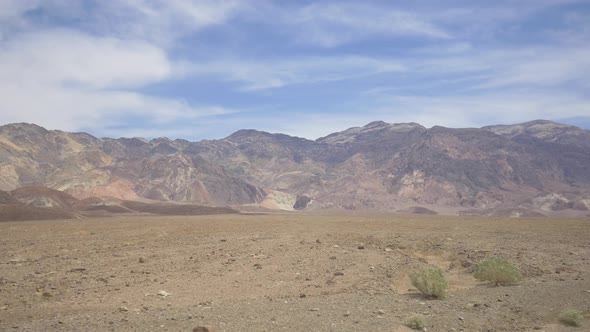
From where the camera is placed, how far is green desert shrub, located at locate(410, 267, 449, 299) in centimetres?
1238

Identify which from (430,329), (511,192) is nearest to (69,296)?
(430,329)

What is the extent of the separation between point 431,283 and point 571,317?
3.31m

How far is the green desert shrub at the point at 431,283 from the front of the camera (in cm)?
1238

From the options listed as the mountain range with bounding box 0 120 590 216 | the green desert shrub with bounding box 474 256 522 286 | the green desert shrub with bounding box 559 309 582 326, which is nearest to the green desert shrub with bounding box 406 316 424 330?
the green desert shrub with bounding box 559 309 582 326

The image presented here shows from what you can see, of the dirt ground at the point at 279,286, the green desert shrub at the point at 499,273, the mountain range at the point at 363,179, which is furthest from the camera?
the mountain range at the point at 363,179

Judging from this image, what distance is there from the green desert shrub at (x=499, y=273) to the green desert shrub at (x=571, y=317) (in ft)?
13.3

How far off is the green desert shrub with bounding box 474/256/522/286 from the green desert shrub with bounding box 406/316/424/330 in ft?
17.9

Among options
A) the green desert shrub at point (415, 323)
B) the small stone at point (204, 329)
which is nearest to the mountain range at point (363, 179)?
the green desert shrub at point (415, 323)

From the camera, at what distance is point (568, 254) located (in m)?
19.1

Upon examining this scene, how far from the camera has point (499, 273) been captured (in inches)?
560

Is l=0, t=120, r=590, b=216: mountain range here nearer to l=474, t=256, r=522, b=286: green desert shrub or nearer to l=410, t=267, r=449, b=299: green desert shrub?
l=474, t=256, r=522, b=286: green desert shrub

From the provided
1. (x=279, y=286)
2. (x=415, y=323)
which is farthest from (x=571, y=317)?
(x=279, y=286)

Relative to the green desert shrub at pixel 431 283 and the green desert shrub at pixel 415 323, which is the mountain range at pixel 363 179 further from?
the green desert shrub at pixel 415 323

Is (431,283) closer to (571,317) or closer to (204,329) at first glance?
(571,317)
